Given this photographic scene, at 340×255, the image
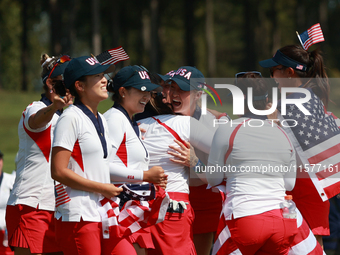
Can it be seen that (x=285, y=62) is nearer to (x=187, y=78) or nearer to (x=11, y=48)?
(x=187, y=78)

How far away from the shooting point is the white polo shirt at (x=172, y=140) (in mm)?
4047

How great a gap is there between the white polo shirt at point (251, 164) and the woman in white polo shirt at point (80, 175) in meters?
0.89

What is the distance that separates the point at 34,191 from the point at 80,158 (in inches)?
42.6

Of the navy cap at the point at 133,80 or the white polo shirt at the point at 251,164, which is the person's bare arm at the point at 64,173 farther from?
the white polo shirt at the point at 251,164

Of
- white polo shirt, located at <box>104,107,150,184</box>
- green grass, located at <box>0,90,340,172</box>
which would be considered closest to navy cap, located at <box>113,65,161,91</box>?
white polo shirt, located at <box>104,107,150,184</box>

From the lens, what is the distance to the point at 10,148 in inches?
785

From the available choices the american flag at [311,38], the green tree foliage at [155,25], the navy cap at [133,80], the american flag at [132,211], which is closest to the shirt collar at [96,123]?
the american flag at [132,211]

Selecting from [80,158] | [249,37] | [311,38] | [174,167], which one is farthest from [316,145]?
[249,37]

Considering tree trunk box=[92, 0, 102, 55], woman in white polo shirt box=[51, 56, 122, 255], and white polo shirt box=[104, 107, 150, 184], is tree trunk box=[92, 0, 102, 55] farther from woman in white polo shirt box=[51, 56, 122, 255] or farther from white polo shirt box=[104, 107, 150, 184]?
woman in white polo shirt box=[51, 56, 122, 255]

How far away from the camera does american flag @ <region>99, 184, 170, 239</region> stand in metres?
3.40

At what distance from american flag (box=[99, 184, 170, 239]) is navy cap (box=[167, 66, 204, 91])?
1.06 metres

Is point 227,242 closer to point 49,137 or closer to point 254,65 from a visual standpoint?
point 49,137

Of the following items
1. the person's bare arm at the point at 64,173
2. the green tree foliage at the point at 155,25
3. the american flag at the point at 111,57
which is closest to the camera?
the person's bare arm at the point at 64,173

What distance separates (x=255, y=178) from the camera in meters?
3.65
